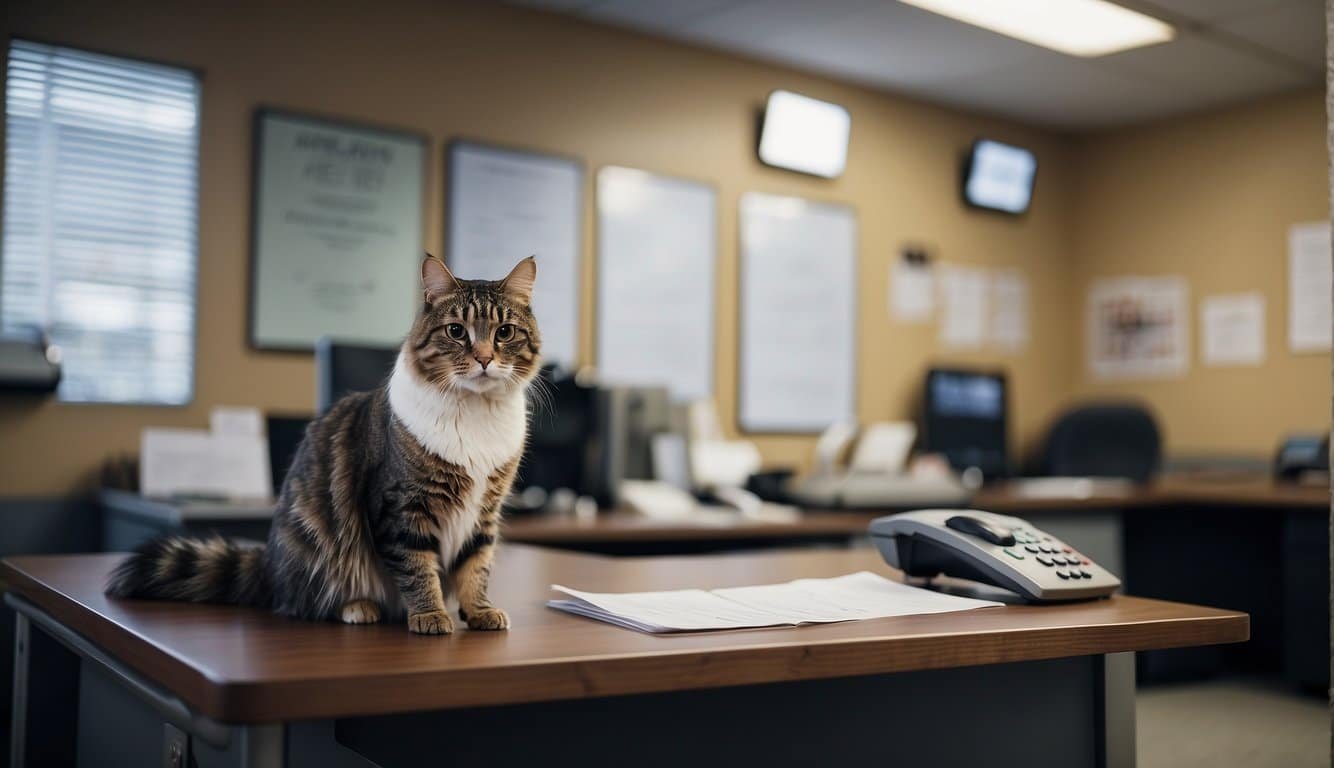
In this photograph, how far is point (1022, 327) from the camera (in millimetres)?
5867

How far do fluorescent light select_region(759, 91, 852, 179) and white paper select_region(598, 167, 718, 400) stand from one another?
0.39 m

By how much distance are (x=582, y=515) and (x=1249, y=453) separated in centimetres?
358

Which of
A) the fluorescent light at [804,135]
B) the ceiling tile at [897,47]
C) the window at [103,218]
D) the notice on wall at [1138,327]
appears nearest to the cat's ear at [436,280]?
the window at [103,218]

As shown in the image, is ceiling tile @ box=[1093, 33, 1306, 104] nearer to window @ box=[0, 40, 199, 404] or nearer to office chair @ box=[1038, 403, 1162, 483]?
office chair @ box=[1038, 403, 1162, 483]

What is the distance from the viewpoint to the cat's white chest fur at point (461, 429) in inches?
40.8

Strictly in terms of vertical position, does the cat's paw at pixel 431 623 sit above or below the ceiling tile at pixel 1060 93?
below

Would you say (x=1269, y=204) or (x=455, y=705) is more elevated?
(x=1269, y=204)

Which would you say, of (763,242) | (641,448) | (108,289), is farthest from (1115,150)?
(108,289)

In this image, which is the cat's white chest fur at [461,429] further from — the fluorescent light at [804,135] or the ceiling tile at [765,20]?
the fluorescent light at [804,135]

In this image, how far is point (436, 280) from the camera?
1071mm

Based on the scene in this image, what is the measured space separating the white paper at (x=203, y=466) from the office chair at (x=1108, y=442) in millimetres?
3627

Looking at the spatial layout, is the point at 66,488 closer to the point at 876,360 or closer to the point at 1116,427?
the point at 876,360

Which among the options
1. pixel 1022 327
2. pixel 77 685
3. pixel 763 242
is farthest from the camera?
pixel 1022 327

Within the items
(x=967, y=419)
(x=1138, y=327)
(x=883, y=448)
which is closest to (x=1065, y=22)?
(x=883, y=448)
